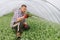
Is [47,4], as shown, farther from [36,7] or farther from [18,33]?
[18,33]

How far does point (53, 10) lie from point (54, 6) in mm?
106

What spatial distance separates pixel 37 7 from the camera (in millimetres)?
8297

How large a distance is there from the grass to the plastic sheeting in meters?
0.40

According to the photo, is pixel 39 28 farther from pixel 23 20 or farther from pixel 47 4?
pixel 47 4

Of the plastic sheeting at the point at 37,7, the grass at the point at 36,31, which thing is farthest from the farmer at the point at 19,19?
the plastic sheeting at the point at 37,7

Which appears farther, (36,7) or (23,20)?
(36,7)

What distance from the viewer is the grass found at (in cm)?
704

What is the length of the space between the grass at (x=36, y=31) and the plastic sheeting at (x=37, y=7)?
0.40m

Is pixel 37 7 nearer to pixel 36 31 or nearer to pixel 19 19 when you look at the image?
pixel 36 31

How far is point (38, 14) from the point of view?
8.27m

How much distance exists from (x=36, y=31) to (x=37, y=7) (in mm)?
1165

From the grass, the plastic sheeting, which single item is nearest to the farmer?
the grass

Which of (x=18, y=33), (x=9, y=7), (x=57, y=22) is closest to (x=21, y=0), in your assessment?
(x=9, y=7)

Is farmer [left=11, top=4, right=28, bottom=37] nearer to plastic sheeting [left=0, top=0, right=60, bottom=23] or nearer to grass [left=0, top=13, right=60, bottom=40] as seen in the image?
grass [left=0, top=13, right=60, bottom=40]
